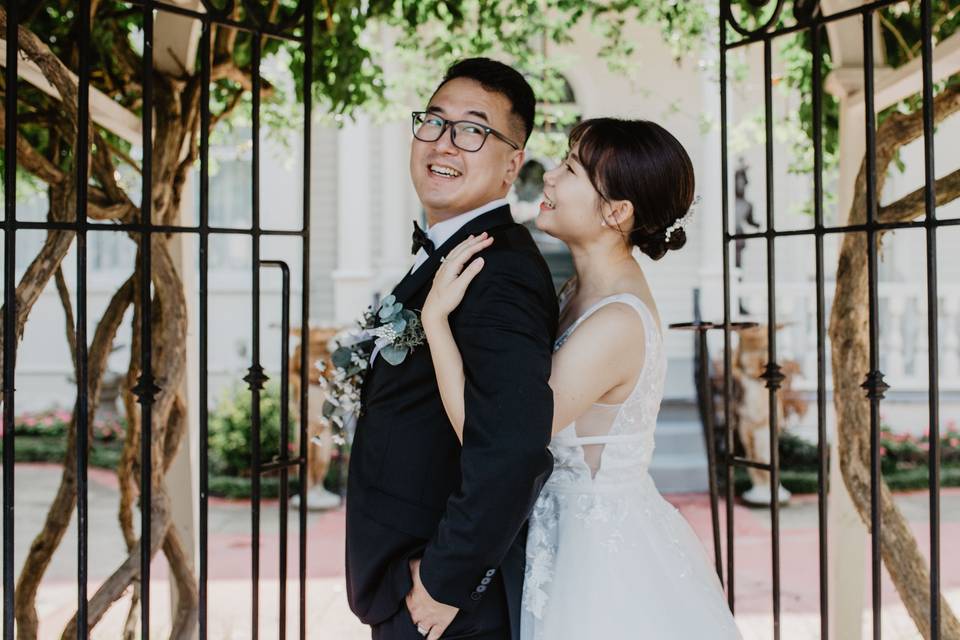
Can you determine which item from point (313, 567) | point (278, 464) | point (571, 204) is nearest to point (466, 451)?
point (571, 204)

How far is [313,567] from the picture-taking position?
6922 millimetres

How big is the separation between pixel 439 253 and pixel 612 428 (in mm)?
609

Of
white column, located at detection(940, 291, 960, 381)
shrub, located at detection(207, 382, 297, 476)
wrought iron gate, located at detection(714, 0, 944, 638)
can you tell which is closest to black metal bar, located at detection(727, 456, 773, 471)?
wrought iron gate, located at detection(714, 0, 944, 638)

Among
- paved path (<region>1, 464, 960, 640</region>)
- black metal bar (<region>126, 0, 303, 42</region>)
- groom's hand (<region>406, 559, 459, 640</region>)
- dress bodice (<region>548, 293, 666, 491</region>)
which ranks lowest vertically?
paved path (<region>1, 464, 960, 640</region>)

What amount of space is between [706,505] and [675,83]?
543 centimetres

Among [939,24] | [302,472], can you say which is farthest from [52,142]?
[939,24]

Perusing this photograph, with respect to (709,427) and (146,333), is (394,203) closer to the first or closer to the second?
(709,427)

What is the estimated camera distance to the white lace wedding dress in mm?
2109

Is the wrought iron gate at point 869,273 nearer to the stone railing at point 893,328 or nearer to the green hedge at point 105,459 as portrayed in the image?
the green hedge at point 105,459

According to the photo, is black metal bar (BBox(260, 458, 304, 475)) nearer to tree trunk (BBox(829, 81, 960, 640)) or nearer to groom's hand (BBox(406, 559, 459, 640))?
groom's hand (BBox(406, 559, 459, 640))

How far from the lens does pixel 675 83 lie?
37.0 feet

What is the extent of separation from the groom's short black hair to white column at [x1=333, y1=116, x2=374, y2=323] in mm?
8441

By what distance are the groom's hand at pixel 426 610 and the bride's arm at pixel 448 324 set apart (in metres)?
0.34

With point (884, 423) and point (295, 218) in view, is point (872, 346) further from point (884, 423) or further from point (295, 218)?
point (295, 218)
